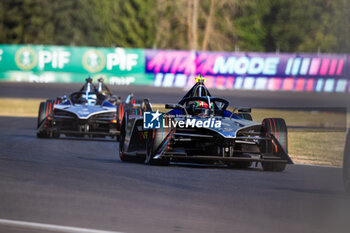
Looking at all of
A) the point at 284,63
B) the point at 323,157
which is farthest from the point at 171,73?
the point at 323,157

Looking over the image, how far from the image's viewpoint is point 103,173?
34.8 ft

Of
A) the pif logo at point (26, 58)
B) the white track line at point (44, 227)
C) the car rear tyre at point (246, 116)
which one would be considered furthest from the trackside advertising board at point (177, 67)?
the white track line at point (44, 227)

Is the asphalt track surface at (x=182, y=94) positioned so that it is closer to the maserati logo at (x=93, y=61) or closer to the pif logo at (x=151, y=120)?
the maserati logo at (x=93, y=61)

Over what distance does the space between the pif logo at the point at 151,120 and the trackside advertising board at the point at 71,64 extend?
32.1 meters

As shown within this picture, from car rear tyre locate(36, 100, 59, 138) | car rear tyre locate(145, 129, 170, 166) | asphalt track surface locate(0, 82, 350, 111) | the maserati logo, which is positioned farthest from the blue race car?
the maserati logo

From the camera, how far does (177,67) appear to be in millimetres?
44031

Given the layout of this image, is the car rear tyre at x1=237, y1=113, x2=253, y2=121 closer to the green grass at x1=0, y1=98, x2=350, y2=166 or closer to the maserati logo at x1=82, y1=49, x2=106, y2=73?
the green grass at x1=0, y1=98, x2=350, y2=166

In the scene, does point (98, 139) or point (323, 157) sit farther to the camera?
point (98, 139)

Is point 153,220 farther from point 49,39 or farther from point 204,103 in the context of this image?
point 49,39

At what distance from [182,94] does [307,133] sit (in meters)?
19.3

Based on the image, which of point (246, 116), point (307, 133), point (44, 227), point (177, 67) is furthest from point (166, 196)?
point (177, 67)

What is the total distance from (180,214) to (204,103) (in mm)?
5348

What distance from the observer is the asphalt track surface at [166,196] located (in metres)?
7.01

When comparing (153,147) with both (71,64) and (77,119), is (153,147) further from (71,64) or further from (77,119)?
(71,64)
